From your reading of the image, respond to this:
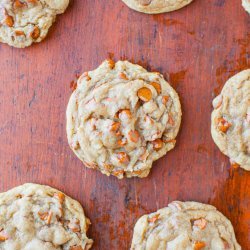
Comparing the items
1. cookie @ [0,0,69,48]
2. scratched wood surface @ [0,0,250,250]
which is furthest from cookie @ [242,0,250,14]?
cookie @ [0,0,69,48]

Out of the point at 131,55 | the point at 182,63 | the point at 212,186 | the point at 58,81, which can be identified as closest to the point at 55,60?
the point at 58,81

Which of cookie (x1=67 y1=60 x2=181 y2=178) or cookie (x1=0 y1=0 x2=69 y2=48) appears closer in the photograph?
cookie (x1=67 y1=60 x2=181 y2=178)

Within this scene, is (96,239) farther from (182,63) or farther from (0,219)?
(182,63)

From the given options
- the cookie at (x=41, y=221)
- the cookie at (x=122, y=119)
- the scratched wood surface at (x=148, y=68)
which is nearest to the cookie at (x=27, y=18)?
the scratched wood surface at (x=148, y=68)

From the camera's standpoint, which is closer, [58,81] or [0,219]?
[0,219]

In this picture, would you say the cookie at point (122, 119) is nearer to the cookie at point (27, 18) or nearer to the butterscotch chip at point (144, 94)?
the butterscotch chip at point (144, 94)

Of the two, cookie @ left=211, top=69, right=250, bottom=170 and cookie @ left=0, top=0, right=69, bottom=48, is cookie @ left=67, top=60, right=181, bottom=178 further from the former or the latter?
cookie @ left=0, top=0, right=69, bottom=48

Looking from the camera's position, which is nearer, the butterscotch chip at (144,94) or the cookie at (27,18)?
the butterscotch chip at (144,94)
